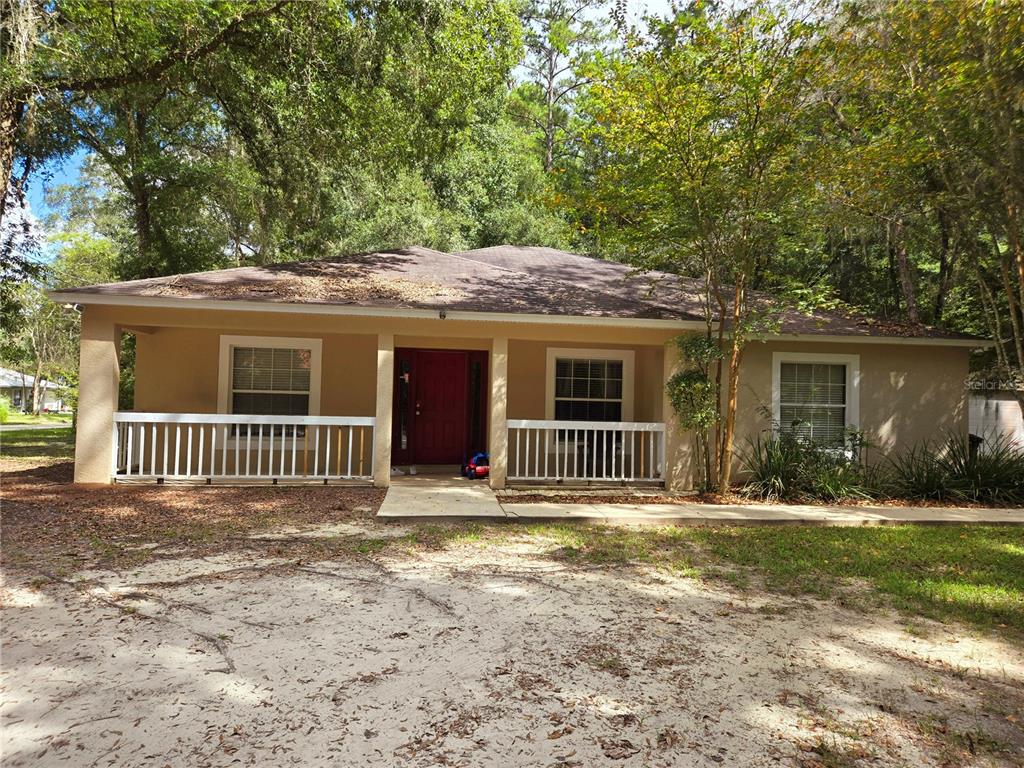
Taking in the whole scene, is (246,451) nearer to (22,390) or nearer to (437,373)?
(437,373)

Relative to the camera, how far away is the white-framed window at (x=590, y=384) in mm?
10469

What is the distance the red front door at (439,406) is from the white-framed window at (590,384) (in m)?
1.67

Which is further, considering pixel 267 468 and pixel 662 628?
pixel 267 468

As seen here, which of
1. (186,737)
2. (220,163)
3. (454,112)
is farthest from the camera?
(220,163)

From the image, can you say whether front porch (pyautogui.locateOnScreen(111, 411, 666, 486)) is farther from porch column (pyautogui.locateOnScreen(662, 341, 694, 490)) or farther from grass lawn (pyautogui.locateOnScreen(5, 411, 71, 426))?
grass lawn (pyautogui.locateOnScreen(5, 411, 71, 426))

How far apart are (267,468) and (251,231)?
11.1m

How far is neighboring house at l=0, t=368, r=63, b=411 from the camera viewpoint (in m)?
48.7

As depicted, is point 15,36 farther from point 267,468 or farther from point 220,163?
point 220,163

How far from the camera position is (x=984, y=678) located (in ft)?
10.1

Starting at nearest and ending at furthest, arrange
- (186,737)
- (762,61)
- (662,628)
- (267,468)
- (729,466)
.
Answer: (186,737)
(662,628)
(762,61)
(729,466)
(267,468)

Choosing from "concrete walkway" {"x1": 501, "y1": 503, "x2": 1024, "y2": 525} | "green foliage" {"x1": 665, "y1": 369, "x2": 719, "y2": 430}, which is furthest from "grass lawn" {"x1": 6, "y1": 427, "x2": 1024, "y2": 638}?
"green foliage" {"x1": 665, "y1": 369, "x2": 719, "y2": 430}

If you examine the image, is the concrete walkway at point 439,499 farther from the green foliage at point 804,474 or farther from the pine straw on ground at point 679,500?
the green foliage at point 804,474

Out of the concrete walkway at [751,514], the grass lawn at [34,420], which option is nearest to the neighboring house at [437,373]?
the concrete walkway at [751,514]

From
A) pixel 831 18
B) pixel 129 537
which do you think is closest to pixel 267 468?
pixel 129 537
